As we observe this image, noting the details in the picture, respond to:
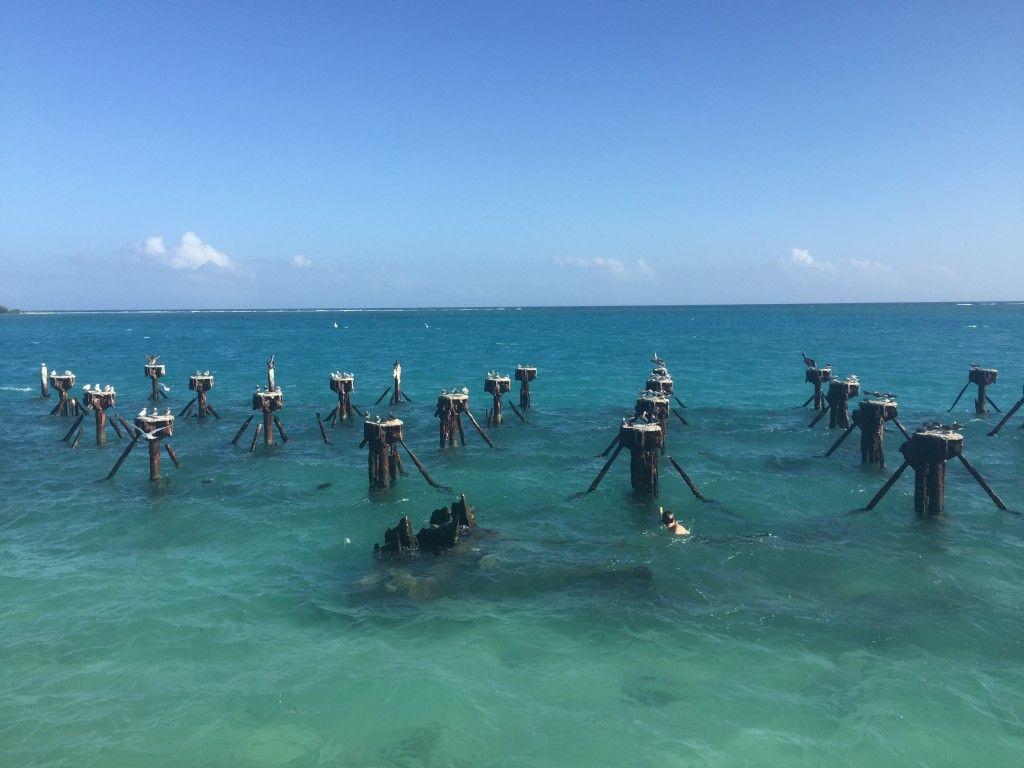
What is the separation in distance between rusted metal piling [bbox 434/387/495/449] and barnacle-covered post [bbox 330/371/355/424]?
9.40 metres

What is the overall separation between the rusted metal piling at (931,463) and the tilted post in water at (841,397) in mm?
13455

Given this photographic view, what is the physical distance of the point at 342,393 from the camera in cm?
4409

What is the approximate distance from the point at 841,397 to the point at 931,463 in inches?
620

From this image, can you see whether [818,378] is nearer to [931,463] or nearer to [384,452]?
[931,463]

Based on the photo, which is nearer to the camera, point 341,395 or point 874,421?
point 874,421

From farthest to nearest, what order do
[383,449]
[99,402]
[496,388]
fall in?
[496,388], [99,402], [383,449]

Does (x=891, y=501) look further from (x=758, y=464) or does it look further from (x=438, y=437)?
(x=438, y=437)

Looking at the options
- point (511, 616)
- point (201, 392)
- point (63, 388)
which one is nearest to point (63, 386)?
point (63, 388)

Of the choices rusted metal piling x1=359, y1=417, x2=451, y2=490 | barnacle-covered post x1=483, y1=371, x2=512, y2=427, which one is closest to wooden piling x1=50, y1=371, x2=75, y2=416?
barnacle-covered post x1=483, y1=371, x2=512, y2=427

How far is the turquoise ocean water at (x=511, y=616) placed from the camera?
13.3 metres

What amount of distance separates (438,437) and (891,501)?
23.6m

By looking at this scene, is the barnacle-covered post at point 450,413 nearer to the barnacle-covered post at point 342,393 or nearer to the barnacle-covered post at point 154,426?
the barnacle-covered post at point 342,393

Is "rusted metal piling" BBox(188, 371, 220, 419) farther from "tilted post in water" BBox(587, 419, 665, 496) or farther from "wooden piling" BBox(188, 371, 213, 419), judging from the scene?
"tilted post in water" BBox(587, 419, 665, 496)

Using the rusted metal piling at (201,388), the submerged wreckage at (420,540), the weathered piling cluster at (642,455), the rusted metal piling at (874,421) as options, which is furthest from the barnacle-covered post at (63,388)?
the rusted metal piling at (874,421)
